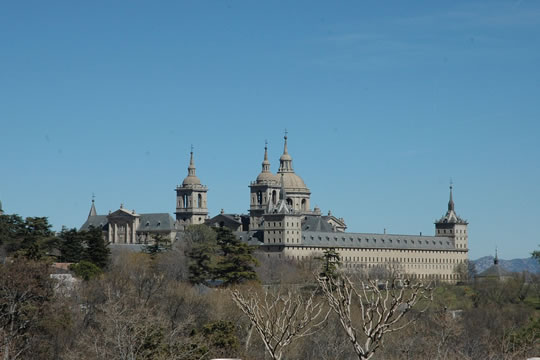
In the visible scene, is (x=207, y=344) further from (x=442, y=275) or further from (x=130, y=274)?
→ (x=442, y=275)

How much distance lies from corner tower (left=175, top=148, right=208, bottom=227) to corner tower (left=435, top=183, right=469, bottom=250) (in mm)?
35931

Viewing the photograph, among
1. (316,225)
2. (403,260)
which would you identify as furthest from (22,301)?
(403,260)

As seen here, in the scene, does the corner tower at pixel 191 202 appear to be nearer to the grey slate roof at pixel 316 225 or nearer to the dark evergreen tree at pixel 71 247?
the grey slate roof at pixel 316 225

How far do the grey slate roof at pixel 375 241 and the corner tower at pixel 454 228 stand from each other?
113cm

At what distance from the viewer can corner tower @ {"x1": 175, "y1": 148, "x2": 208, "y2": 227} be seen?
180625mm

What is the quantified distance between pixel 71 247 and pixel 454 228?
330ft

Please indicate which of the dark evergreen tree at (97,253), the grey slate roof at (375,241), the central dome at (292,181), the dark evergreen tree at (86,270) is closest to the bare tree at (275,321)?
the dark evergreen tree at (86,270)

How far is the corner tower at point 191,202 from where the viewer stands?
181m

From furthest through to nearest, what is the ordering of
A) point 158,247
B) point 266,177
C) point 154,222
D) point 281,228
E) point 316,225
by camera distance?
point 266,177 < point 154,222 < point 316,225 < point 281,228 < point 158,247

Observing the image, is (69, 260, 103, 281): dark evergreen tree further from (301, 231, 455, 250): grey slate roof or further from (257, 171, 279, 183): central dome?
(257, 171, 279, 183): central dome

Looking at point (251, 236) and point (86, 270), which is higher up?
point (251, 236)

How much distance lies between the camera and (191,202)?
597 feet

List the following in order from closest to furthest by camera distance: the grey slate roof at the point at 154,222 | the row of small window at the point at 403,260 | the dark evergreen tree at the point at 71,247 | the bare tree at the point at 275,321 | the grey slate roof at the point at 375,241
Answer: the bare tree at the point at 275,321 < the dark evergreen tree at the point at 71,247 < the grey slate roof at the point at 375,241 < the row of small window at the point at 403,260 < the grey slate roof at the point at 154,222

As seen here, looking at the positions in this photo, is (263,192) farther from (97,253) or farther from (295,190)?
(97,253)
